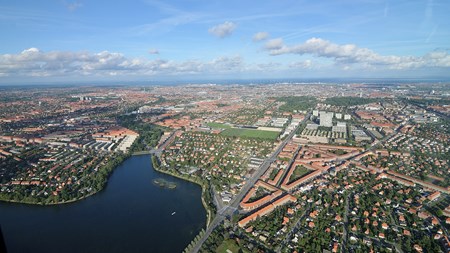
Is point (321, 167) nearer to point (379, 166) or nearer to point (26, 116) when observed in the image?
point (379, 166)

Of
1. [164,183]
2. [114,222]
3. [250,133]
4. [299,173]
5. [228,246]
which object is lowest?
[114,222]

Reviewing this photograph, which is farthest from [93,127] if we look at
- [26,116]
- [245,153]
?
[245,153]

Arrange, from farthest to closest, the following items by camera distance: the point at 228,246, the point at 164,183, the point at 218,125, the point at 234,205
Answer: the point at 218,125, the point at 164,183, the point at 234,205, the point at 228,246

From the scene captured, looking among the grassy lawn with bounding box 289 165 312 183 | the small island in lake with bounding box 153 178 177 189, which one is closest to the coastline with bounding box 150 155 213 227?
the small island in lake with bounding box 153 178 177 189

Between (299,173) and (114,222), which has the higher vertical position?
(299,173)

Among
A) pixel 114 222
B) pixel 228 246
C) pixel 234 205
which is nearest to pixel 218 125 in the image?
pixel 234 205

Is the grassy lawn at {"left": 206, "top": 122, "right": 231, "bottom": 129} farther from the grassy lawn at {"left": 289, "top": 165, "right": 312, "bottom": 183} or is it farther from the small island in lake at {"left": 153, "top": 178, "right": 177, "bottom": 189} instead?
the small island in lake at {"left": 153, "top": 178, "right": 177, "bottom": 189}

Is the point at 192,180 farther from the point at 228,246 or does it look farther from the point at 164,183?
the point at 228,246
